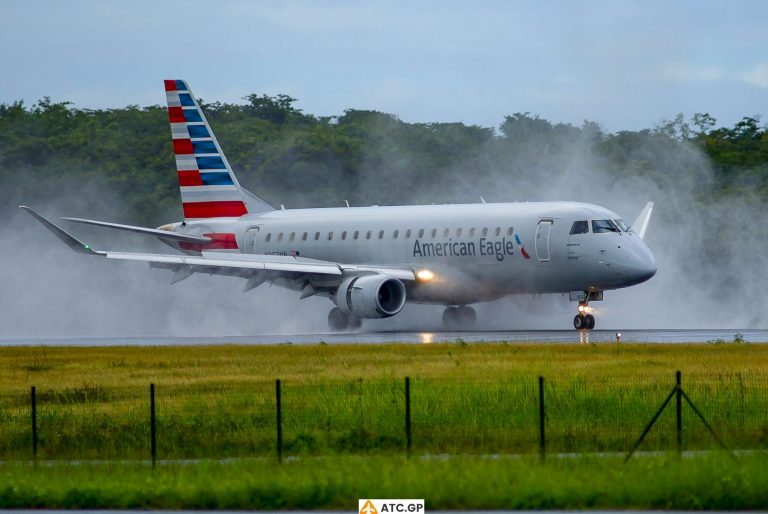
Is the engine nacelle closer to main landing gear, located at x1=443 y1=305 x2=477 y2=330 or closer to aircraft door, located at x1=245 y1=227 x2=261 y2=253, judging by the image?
main landing gear, located at x1=443 y1=305 x2=477 y2=330

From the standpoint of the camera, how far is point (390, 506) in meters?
19.0

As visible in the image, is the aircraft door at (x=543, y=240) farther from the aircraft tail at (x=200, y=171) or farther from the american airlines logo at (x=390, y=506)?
the american airlines logo at (x=390, y=506)

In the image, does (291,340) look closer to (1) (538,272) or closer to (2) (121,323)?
(1) (538,272)

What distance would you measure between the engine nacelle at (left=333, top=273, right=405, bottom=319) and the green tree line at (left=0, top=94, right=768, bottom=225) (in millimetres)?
21057

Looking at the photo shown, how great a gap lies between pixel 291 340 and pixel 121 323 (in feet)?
55.2

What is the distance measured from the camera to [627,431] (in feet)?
87.6

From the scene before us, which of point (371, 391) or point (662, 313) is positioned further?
point (662, 313)

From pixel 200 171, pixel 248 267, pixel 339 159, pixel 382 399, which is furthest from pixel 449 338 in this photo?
pixel 339 159

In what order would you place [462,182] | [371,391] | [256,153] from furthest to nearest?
1. [256,153]
2. [462,182]
3. [371,391]

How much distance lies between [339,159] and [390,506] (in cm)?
7342

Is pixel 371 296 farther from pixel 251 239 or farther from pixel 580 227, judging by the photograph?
pixel 251 239

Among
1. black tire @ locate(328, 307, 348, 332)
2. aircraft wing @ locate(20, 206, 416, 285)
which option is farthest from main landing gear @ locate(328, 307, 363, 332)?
aircraft wing @ locate(20, 206, 416, 285)

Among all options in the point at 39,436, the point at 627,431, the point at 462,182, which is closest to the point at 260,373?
the point at 39,436

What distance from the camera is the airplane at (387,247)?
50.1 m
